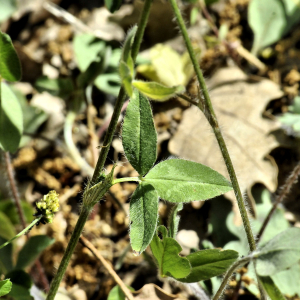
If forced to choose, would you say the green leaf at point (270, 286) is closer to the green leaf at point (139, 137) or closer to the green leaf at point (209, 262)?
the green leaf at point (209, 262)

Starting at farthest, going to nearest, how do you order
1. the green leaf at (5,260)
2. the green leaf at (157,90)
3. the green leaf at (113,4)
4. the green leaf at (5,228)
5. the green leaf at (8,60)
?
the green leaf at (5,228), the green leaf at (5,260), the green leaf at (113,4), the green leaf at (8,60), the green leaf at (157,90)

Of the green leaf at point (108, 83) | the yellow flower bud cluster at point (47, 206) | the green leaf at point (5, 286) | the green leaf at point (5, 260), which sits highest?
the green leaf at point (108, 83)

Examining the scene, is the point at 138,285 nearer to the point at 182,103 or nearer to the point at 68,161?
the point at 68,161

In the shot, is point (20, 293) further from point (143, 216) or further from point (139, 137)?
point (139, 137)

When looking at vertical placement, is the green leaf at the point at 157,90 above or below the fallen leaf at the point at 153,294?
above

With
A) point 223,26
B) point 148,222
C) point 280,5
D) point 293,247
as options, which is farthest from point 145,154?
point 280,5

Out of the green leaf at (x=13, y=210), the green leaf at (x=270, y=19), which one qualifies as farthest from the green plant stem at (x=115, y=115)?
the green leaf at (x=270, y=19)
